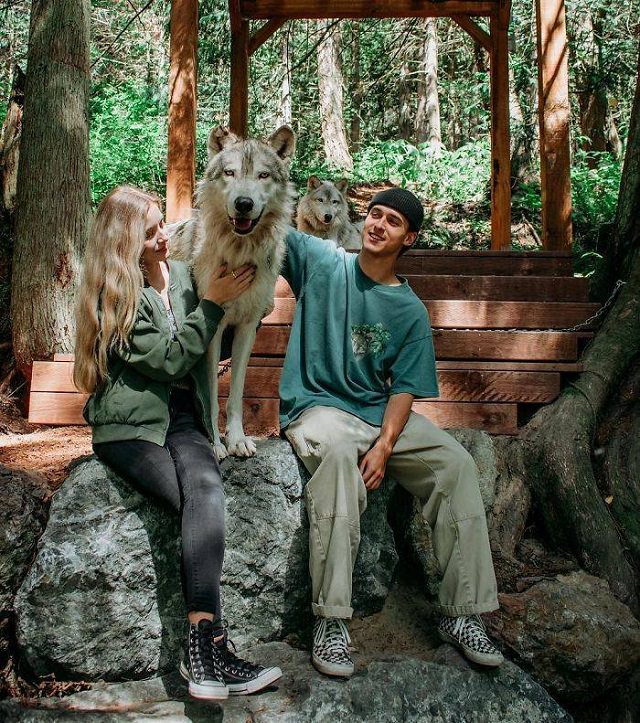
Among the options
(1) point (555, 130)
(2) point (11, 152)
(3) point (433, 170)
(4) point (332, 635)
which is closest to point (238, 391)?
(4) point (332, 635)

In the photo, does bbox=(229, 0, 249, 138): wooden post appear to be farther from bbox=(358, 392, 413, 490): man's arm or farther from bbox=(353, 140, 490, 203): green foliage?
bbox=(358, 392, 413, 490): man's arm

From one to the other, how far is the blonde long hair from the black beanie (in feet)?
3.40

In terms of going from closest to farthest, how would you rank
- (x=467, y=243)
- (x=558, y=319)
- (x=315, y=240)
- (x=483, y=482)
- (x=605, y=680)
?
(x=605, y=680), (x=315, y=240), (x=483, y=482), (x=558, y=319), (x=467, y=243)

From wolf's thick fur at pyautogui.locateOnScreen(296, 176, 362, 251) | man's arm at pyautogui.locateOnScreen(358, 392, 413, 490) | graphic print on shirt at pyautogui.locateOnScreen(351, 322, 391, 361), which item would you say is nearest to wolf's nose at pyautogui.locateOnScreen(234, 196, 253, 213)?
graphic print on shirt at pyautogui.locateOnScreen(351, 322, 391, 361)

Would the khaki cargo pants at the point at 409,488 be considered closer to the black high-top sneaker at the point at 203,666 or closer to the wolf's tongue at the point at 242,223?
the black high-top sneaker at the point at 203,666

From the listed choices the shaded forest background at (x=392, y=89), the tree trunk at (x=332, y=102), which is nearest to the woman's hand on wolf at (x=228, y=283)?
the shaded forest background at (x=392, y=89)

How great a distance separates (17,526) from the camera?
248 cm

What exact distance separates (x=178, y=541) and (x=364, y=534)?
0.84 meters

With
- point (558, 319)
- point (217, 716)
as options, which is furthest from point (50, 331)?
point (558, 319)

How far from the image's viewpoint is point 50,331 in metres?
4.67

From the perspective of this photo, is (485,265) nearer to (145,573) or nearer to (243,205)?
(243,205)

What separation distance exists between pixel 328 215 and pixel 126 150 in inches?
239

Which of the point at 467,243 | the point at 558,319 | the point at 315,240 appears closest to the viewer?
the point at 315,240

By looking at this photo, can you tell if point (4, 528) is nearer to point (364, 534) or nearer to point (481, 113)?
point (364, 534)
